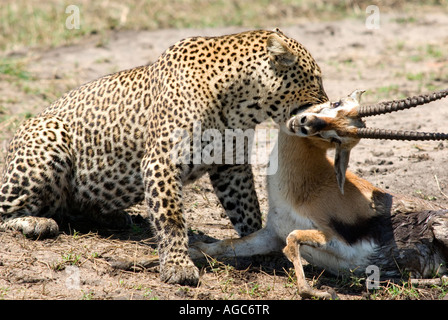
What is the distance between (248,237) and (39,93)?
5.43 meters

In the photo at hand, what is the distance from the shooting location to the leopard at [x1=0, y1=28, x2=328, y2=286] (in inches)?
239

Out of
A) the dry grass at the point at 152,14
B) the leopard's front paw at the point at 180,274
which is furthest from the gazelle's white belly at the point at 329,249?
the dry grass at the point at 152,14

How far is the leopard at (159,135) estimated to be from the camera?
6.06 metres

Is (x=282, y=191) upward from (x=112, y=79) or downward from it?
downward

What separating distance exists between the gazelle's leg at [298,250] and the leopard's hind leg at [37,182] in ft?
7.41

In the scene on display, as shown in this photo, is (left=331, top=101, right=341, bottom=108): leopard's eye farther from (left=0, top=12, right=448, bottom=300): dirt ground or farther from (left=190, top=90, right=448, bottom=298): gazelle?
(left=0, top=12, right=448, bottom=300): dirt ground

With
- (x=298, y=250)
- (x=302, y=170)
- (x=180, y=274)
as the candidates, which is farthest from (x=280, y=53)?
(x=180, y=274)

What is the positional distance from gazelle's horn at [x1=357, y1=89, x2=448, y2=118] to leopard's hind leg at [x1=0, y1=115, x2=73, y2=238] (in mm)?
2918

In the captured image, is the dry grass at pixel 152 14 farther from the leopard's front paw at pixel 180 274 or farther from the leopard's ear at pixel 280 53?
the leopard's front paw at pixel 180 274

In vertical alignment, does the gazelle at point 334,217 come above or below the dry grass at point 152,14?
below

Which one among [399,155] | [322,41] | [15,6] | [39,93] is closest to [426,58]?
[322,41]

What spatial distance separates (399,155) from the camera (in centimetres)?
882
